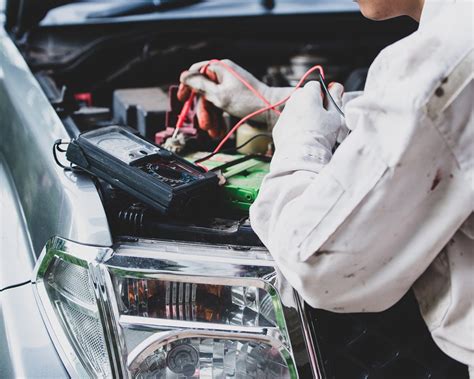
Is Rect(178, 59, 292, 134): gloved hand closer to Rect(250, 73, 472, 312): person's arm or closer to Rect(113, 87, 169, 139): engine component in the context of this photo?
Rect(113, 87, 169, 139): engine component

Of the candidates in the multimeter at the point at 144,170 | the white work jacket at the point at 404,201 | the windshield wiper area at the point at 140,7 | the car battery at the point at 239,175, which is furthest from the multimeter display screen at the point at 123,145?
the windshield wiper area at the point at 140,7

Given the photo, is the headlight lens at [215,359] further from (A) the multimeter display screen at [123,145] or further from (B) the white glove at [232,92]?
(B) the white glove at [232,92]

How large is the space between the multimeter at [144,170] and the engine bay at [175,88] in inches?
1.1

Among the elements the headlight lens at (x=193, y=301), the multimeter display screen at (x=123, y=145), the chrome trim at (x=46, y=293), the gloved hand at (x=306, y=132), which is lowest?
→ the chrome trim at (x=46, y=293)

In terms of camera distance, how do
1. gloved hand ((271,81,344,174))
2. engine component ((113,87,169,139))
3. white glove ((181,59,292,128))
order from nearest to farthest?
gloved hand ((271,81,344,174)) < white glove ((181,59,292,128)) < engine component ((113,87,169,139))

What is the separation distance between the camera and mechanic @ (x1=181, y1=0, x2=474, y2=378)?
79 centimetres

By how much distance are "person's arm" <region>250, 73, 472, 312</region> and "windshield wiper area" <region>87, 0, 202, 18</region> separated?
1.62m

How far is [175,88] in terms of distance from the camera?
1645mm

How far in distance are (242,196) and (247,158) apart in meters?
0.25

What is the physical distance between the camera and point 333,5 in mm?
2541

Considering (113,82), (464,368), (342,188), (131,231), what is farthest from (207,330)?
(113,82)

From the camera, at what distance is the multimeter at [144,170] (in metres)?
1.10

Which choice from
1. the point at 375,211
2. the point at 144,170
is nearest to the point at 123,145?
the point at 144,170

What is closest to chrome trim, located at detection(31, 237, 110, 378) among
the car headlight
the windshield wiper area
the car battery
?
the car headlight
